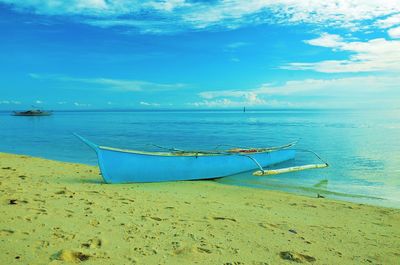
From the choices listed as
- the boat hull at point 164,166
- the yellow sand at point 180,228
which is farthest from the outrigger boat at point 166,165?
the yellow sand at point 180,228

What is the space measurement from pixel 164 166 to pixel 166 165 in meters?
0.07

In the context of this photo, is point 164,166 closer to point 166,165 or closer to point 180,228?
point 166,165

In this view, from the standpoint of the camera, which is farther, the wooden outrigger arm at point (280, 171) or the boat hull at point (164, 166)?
the wooden outrigger arm at point (280, 171)

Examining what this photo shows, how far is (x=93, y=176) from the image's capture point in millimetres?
10344

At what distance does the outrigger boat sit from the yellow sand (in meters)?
0.97

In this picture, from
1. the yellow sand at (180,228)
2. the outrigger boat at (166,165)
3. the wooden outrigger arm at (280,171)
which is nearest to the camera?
the yellow sand at (180,228)

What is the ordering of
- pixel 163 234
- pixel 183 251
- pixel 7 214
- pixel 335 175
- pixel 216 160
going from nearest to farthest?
pixel 183 251 < pixel 163 234 < pixel 7 214 < pixel 216 160 < pixel 335 175

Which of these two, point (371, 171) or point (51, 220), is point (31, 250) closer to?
point (51, 220)

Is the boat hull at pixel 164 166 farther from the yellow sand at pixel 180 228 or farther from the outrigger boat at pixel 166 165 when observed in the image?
the yellow sand at pixel 180 228

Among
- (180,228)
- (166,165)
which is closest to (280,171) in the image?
(166,165)

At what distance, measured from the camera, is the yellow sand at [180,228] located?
13.4ft

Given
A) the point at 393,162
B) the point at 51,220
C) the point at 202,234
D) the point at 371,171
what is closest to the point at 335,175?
the point at 371,171

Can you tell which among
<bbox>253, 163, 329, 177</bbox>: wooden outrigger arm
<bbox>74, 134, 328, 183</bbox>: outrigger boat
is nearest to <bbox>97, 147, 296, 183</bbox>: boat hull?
<bbox>74, 134, 328, 183</bbox>: outrigger boat

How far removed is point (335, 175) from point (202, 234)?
30.3ft
